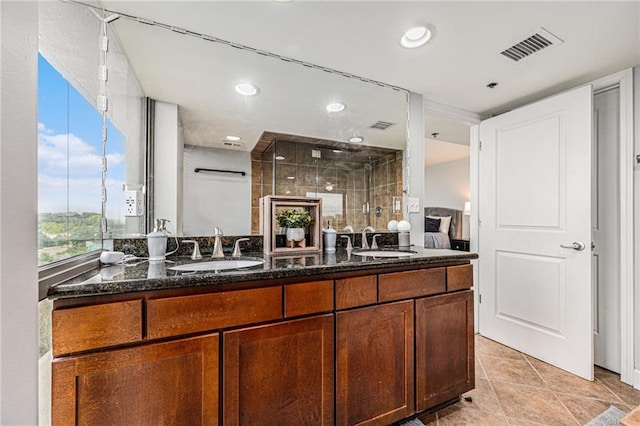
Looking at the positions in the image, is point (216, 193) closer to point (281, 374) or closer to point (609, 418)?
point (281, 374)

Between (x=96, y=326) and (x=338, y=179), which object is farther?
(x=338, y=179)

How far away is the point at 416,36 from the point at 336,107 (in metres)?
0.71

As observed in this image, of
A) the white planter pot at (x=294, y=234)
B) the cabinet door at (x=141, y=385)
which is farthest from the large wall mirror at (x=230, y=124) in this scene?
the cabinet door at (x=141, y=385)

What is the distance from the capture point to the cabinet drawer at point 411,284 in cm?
142

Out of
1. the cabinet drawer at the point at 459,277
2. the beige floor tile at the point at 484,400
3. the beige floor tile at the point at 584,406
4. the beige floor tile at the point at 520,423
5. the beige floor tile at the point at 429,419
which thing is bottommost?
the beige floor tile at the point at 484,400

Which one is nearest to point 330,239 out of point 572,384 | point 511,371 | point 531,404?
point 531,404

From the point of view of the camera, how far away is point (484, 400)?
179cm

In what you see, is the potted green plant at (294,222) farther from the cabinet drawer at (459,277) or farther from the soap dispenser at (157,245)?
the cabinet drawer at (459,277)

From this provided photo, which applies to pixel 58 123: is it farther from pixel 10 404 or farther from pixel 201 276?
pixel 10 404

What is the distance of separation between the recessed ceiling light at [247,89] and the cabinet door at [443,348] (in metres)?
1.65

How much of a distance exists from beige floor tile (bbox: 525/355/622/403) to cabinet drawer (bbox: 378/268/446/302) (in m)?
1.23

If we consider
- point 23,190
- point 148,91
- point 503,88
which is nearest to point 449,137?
point 503,88

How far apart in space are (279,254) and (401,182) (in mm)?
1238

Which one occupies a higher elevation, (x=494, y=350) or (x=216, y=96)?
(x=216, y=96)
